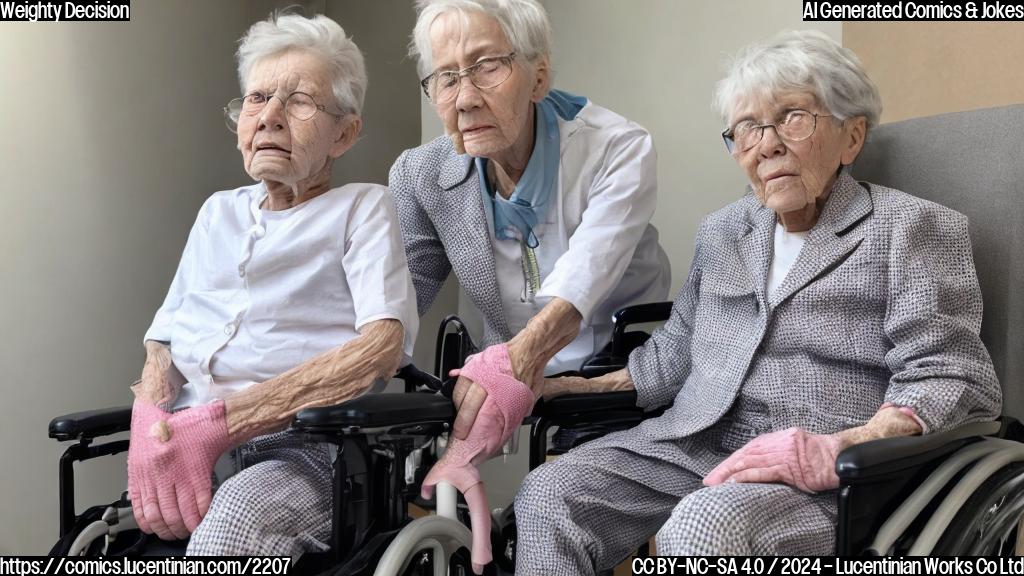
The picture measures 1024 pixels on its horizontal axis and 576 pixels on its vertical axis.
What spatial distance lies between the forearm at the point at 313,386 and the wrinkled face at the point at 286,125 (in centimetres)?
33

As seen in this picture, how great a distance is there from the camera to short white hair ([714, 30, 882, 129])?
172cm

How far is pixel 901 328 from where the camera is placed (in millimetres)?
1619

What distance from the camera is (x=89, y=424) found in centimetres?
178

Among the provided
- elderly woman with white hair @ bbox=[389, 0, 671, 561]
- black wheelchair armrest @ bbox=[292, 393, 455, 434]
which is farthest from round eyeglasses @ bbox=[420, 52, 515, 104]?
black wheelchair armrest @ bbox=[292, 393, 455, 434]

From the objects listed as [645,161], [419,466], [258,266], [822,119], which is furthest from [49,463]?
[822,119]

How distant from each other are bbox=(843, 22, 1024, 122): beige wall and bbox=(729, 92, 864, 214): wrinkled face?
1.90 ft

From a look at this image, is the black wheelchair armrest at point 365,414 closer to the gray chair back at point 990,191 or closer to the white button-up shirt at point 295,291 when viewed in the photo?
the white button-up shirt at point 295,291

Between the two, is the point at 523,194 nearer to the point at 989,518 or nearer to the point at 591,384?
the point at 591,384

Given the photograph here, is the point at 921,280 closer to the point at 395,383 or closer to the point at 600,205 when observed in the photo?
the point at 600,205

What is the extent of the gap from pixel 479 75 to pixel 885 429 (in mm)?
958

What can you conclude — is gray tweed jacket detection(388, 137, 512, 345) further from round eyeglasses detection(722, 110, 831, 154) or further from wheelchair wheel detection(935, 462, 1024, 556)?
wheelchair wheel detection(935, 462, 1024, 556)

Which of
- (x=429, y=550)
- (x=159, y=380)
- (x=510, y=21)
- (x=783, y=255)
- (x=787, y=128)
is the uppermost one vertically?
(x=510, y=21)

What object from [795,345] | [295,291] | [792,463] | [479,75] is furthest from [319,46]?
[792,463]

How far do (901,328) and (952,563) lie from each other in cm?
35
